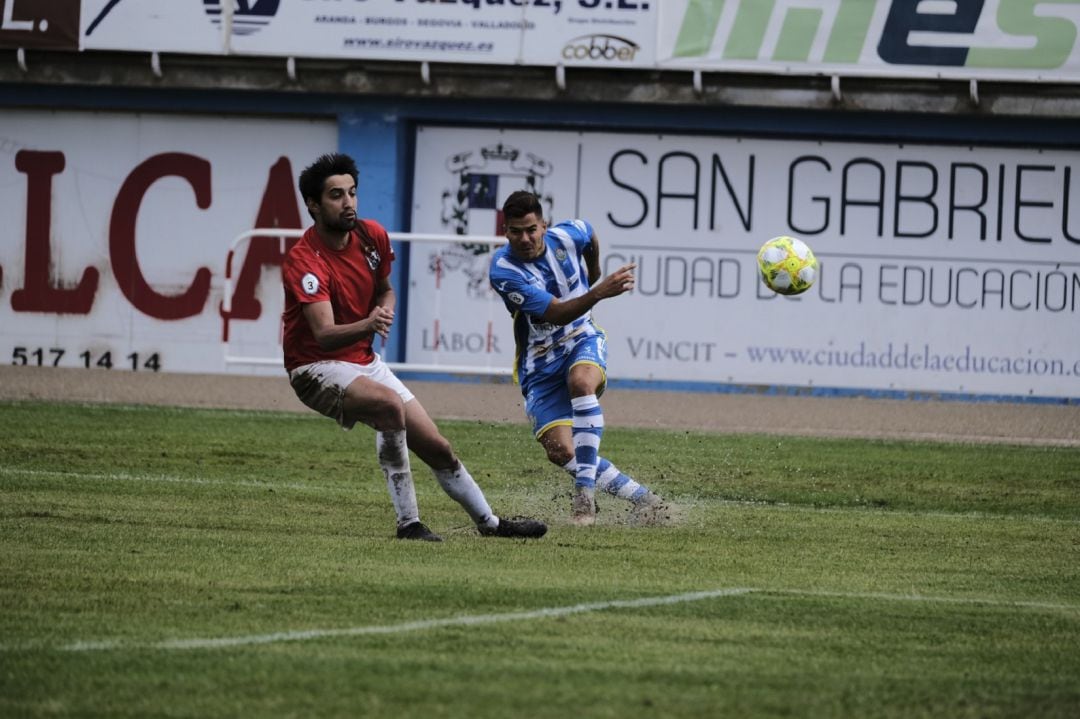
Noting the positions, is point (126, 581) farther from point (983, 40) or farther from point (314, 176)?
point (983, 40)

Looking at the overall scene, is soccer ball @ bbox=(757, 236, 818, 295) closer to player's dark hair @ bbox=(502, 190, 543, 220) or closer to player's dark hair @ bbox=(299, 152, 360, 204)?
player's dark hair @ bbox=(502, 190, 543, 220)

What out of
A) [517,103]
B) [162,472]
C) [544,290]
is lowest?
[162,472]

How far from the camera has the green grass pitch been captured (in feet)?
17.5

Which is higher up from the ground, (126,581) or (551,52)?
(551,52)

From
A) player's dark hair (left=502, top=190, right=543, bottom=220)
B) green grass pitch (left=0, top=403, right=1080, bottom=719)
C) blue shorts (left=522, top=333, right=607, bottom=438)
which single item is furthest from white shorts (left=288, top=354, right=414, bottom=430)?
blue shorts (left=522, top=333, right=607, bottom=438)

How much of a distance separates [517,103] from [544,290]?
39.7ft

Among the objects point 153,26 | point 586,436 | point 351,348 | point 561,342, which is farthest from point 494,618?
point 153,26

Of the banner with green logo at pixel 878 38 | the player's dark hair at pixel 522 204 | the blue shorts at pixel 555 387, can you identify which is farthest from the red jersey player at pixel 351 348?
the banner with green logo at pixel 878 38

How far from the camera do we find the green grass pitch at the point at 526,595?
534cm

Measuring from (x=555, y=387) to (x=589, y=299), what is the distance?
1044mm

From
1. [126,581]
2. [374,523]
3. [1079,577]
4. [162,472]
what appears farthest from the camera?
[162,472]

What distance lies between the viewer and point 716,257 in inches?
858

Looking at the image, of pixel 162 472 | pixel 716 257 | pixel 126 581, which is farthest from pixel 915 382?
pixel 126 581

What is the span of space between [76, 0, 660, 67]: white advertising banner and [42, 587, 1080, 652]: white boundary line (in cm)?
1393
